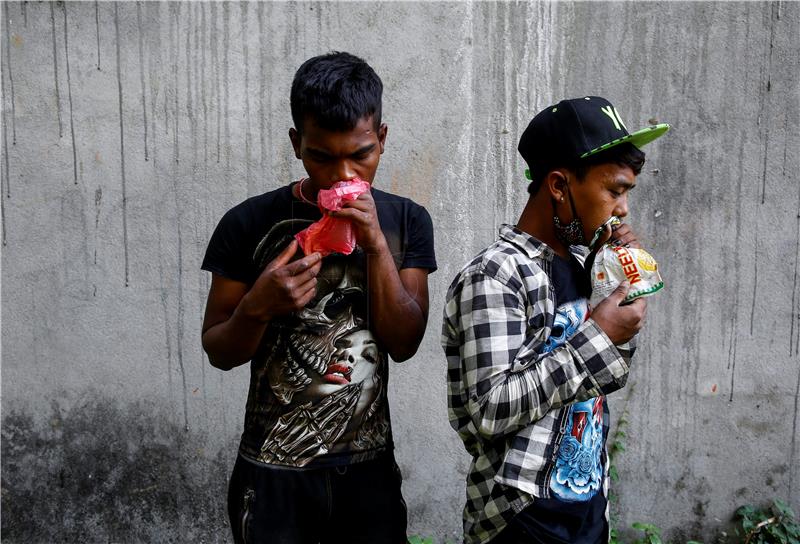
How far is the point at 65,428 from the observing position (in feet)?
12.0

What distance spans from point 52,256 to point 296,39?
1574mm

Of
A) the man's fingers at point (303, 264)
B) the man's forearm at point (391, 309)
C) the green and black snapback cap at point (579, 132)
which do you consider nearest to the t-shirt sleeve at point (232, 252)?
the man's fingers at point (303, 264)

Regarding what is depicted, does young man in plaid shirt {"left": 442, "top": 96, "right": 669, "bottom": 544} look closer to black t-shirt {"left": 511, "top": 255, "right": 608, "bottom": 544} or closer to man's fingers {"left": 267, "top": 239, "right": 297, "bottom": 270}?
black t-shirt {"left": 511, "top": 255, "right": 608, "bottom": 544}

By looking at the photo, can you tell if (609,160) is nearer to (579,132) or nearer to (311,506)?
(579,132)

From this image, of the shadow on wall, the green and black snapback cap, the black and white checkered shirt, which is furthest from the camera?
the shadow on wall

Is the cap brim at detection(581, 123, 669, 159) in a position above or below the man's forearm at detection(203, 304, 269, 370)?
above

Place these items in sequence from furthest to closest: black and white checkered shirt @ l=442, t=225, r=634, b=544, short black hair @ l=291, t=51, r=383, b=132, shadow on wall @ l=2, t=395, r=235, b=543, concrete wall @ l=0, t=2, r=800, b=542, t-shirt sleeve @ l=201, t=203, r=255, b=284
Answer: shadow on wall @ l=2, t=395, r=235, b=543, concrete wall @ l=0, t=2, r=800, b=542, t-shirt sleeve @ l=201, t=203, r=255, b=284, short black hair @ l=291, t=51, r=383, b=132, black and white checkered shirt @ l=442, t=225, r=634, b=544

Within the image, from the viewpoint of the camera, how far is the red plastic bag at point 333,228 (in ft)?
6.41

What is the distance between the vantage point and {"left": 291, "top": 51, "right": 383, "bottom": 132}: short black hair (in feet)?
6.51

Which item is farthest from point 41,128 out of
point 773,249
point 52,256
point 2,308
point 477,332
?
point 773,249

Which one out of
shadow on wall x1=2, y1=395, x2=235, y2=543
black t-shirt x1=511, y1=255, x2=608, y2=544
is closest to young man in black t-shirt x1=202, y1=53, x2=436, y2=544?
black t-shirt x1=511, y1=255, x2=608, y2=544

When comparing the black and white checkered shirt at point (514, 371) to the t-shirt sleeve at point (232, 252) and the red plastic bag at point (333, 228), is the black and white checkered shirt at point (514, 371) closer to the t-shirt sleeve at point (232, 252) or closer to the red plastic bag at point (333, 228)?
the red plastic bag at point (333, 228)

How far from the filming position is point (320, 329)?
210cm

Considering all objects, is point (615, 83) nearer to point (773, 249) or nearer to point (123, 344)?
point (773, 249)
